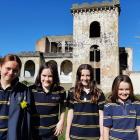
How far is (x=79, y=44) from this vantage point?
35.2 meters

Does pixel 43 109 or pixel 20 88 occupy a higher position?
pixel 20 88

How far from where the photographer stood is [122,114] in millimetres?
5301

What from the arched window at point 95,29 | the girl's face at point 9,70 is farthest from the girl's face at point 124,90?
the arched window at point 95,29

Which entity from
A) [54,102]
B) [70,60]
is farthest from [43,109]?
[70,60]

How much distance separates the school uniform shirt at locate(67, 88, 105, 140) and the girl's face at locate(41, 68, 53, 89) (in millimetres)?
588

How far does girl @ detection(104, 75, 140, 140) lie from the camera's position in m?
5.25

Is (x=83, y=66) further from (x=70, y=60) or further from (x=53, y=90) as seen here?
(x=70, y=60)

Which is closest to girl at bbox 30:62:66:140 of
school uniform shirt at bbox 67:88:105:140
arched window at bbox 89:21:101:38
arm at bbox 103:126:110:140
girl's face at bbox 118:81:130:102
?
school uniform shirt at bbox 67:88:105:140

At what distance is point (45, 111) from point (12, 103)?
1.13 m

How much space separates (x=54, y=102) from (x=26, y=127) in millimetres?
1144

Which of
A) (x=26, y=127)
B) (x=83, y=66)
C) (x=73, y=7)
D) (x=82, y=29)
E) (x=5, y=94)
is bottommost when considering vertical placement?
(x=26, y=127)

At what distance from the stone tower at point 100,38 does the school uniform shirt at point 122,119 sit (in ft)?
93.5

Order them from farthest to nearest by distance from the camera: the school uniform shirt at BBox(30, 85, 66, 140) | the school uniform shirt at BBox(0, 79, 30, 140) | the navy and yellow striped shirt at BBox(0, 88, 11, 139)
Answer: the school uniform shirt at BBox(30, 85, 66, 140)
the navy and yellow striped shirt at BBox(0, 88, 11, 139)
the school uniform shirt at BBox(0, 79, 30, 140)

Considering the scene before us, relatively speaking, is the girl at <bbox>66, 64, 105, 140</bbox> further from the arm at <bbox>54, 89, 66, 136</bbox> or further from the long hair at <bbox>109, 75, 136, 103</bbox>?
the long hair at <bbox>109, 75, 136, 103</bbox>
